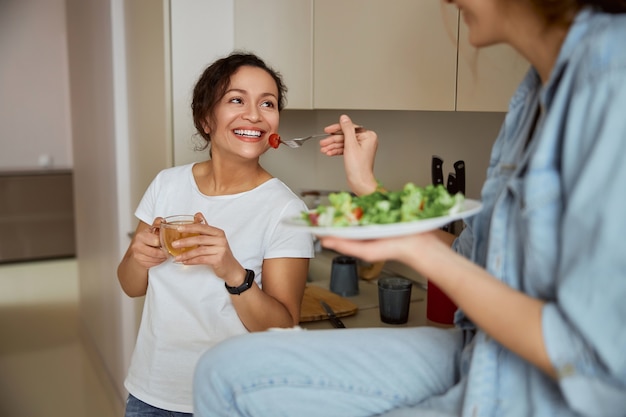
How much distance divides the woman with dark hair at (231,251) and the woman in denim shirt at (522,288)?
0.52 m

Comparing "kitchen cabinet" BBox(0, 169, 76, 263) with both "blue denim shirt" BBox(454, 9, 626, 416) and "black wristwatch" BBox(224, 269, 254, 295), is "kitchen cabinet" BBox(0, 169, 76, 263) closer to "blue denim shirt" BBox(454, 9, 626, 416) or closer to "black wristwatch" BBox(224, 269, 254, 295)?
"black wristwatch" BBox(224, 269, 254, 295)

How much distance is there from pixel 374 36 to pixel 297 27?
1.43ft

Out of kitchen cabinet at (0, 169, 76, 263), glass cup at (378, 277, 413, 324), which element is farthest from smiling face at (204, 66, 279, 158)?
kitchen cabinet at (0, 169, 76, 263)

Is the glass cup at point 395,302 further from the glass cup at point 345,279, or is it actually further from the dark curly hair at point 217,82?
the dark curly hair at point 217,82

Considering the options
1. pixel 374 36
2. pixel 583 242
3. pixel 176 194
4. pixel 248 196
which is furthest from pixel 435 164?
pixel 583 242

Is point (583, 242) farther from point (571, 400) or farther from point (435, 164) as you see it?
point (435, 164)

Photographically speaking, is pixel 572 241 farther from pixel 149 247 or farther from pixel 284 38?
pixel 284 38

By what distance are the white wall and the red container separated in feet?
14.7

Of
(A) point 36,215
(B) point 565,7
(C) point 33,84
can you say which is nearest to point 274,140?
(B) point 565,7

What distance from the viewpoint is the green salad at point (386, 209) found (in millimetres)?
848

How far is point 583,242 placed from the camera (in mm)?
725

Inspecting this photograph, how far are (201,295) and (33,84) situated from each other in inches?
177

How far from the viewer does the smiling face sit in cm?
163

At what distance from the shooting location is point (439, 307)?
5.83ft
